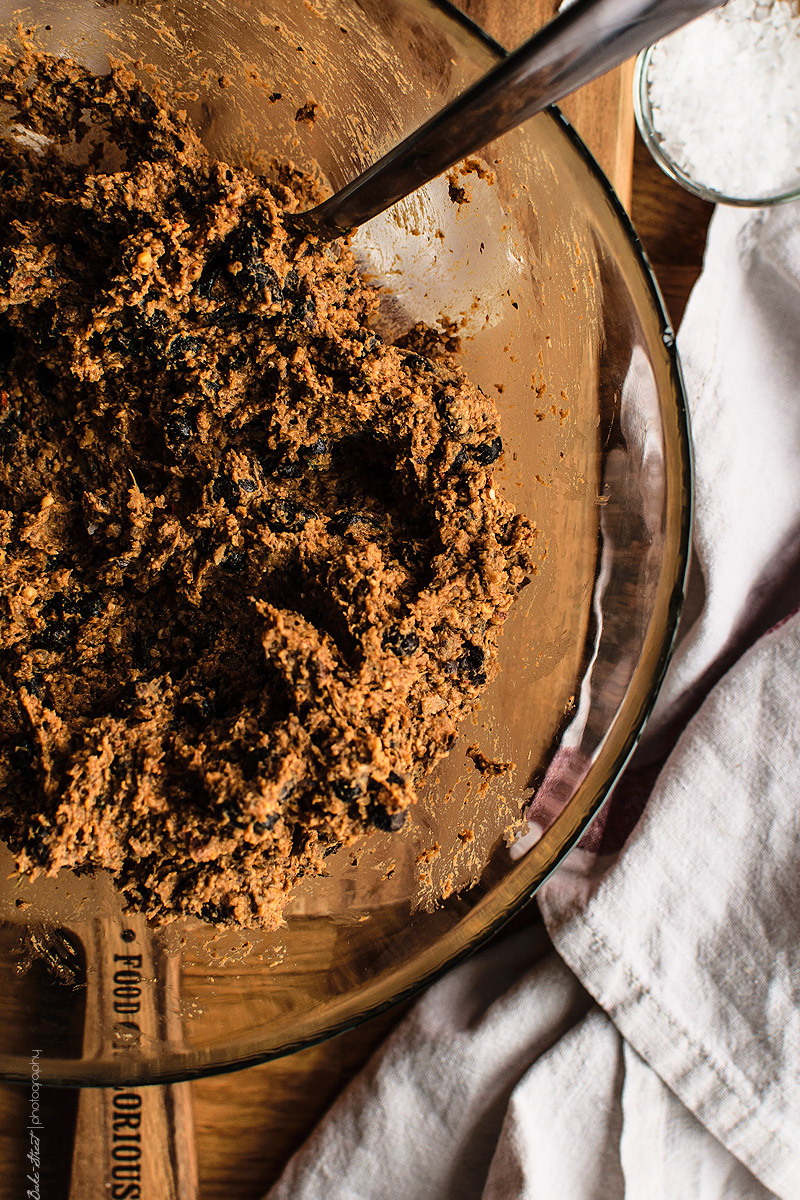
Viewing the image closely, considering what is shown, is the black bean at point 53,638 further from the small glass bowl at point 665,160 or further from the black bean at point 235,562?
the small glass bowl at point 665,160

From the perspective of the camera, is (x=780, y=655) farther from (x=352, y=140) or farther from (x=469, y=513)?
(x=352, y=140)

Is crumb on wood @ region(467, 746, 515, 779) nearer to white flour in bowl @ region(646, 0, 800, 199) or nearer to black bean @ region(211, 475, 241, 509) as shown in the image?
black bean @ region(211, 475, 241, 509)

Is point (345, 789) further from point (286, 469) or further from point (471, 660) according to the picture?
point (286, 469)

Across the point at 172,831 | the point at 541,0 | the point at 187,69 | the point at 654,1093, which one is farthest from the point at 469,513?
the point at 654,1093

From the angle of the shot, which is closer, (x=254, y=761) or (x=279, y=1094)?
(x=254, y=761)

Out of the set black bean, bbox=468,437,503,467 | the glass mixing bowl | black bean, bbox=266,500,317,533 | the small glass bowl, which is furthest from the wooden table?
black bean, bbox=266,500,317,533

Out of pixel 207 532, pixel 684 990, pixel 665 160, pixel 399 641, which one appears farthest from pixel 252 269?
pixel 684 990

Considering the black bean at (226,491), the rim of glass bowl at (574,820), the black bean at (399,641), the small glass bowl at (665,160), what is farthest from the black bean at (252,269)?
the small glass bowl at (665,160)
